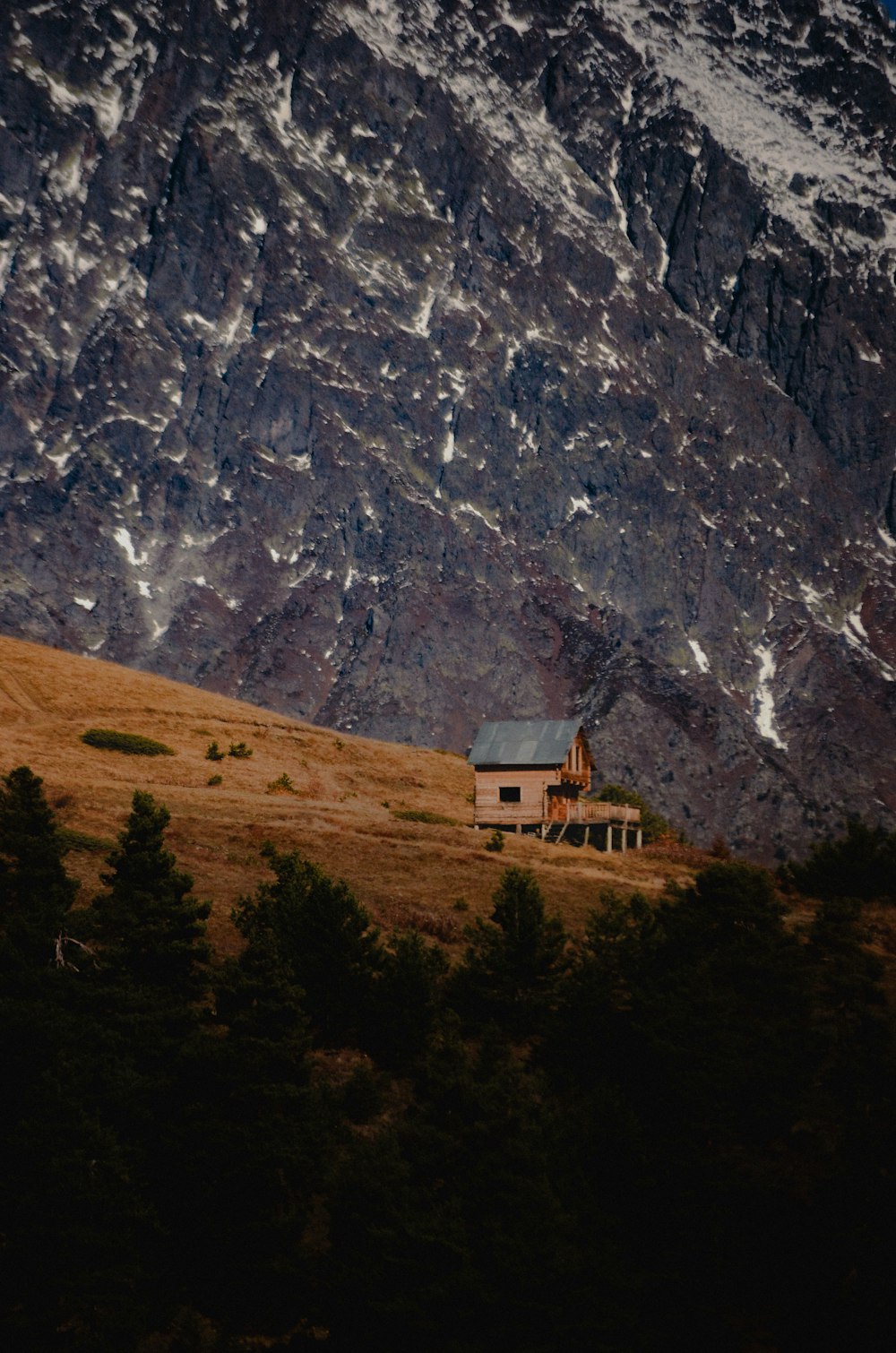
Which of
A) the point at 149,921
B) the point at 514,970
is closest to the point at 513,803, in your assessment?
the point at 514,970

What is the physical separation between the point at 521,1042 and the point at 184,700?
5937cm

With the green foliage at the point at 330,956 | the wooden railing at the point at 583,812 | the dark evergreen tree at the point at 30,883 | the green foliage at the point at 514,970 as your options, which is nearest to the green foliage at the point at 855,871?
the wooden railing at the point at 583,812

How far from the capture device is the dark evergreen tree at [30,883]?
985 inches

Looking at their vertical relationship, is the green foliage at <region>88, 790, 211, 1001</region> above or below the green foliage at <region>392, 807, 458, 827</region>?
below

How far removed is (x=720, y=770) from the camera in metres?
198

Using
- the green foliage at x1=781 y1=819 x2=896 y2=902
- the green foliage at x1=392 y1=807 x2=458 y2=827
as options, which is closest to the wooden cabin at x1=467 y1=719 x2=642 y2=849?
the green foliage at x1=392 y1=807 x2=458 y2=827

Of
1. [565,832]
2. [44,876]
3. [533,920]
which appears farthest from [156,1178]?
[565,832]

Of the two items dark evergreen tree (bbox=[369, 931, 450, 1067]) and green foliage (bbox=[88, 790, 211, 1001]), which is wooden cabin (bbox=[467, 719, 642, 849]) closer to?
dark evergreen tree (bbox=[369, 931, 450, 1067])

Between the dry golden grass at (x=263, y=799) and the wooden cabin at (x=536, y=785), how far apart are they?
198 centimetres

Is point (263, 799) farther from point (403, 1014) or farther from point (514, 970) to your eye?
point (403, 1014)

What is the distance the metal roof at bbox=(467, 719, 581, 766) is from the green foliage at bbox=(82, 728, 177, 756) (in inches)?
681

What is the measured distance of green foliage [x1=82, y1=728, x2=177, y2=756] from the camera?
2607 inches

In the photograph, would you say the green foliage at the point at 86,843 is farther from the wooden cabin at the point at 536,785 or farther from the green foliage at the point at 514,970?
the wooden cabin at the point at 536,785

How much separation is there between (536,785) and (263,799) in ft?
47.4
